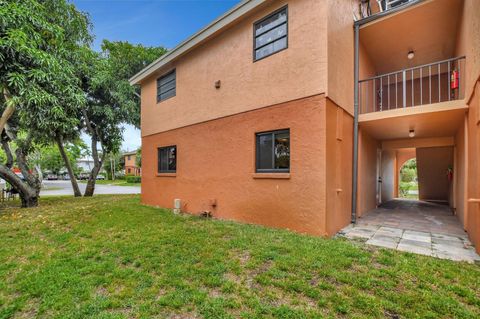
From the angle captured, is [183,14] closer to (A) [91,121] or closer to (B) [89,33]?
(B) [89,33]

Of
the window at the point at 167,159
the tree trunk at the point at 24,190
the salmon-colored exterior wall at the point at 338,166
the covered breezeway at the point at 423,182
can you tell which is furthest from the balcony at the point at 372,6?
the tree trunk at the point at 24,190

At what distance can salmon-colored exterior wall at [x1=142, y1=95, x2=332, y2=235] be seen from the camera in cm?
546

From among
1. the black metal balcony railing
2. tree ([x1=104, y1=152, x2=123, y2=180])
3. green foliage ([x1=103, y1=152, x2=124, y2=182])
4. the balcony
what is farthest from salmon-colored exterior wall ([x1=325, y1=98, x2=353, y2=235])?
tree ([x1=104, y1=152, x2=123, y2=180])

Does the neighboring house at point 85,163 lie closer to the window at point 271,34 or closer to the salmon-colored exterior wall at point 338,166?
the window at point 271,34

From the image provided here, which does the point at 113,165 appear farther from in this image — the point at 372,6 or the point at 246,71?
A: the point at 372,6

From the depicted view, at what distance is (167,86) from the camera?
10.3 m

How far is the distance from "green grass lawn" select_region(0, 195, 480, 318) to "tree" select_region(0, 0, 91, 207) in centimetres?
556

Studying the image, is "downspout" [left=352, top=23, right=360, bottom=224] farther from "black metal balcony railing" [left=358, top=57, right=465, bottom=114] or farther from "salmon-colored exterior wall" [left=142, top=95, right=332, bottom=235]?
"black metal balcony railing" [left=358, top=57, right=465, bottom=114]

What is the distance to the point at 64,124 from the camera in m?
11.1

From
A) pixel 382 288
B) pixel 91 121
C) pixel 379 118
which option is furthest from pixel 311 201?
pixel 91 121

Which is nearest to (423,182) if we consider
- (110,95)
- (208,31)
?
(208,31)

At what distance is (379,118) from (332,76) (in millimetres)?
2151

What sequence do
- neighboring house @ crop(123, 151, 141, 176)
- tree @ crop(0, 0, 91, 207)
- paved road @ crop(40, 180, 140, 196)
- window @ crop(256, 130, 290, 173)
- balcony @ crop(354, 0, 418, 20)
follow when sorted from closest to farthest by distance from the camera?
window @ crop(256, 130, 290, 173) → tree @ crop(0, 0, 91, 207) → balcony @ crop(354, 0, 418, 20) → paved road @ crop(40, 180, 140, 196) → neighboring house @ crop(123, 151, 141, 176)

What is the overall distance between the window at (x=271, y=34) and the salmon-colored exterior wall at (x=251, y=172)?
1649 millimetres
